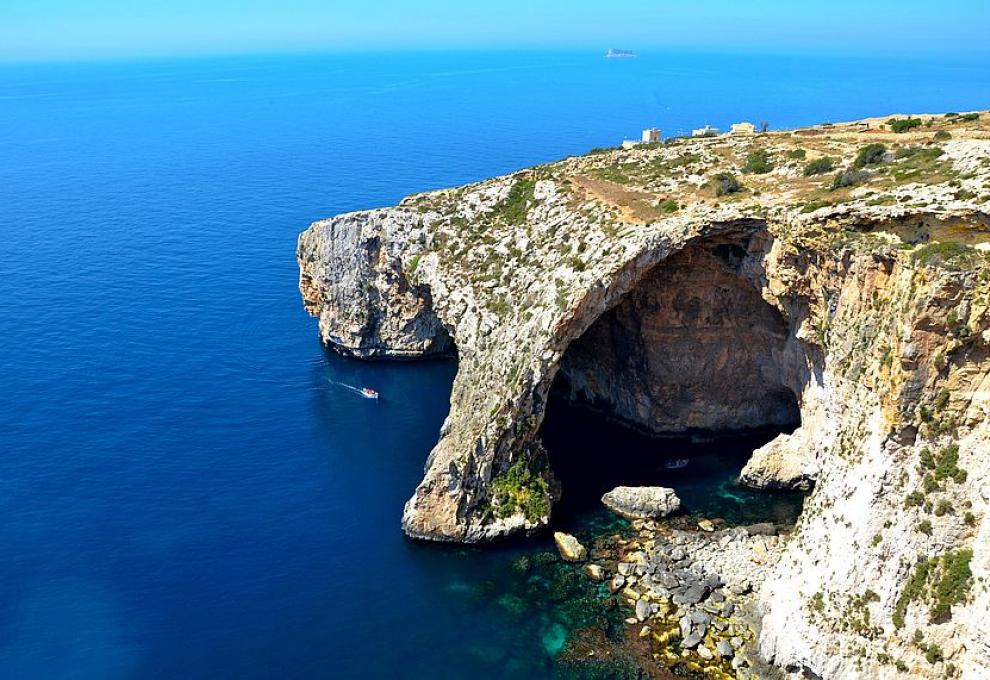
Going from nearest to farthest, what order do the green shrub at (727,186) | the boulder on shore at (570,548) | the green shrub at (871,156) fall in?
the boulder on shore at (570,548)
the green shrub at (871,156)
the green shrub at (727,186)

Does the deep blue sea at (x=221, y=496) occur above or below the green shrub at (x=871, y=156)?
below

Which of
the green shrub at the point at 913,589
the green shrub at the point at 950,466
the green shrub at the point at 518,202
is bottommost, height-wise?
the green shrub at the point at 913,589

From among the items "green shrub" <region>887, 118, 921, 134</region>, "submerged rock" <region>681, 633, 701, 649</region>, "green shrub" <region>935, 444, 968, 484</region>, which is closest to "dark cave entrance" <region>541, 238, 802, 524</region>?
"submerged rock" <region>681, 633, 701, 649</region>

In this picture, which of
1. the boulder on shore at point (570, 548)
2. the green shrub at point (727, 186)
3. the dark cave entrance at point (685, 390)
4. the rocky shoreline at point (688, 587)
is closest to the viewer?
the rocky shoreline at point (688, 587)

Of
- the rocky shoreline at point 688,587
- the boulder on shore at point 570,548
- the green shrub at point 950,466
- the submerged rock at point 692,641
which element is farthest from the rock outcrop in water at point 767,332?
the submerged rock at point 692,641

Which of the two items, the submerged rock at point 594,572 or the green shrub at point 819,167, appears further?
the green shrub at point 819,167

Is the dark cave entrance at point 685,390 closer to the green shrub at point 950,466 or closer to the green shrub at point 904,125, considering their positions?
the green shrub at point 950,466

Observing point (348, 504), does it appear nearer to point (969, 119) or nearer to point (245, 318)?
point (245, 318)
